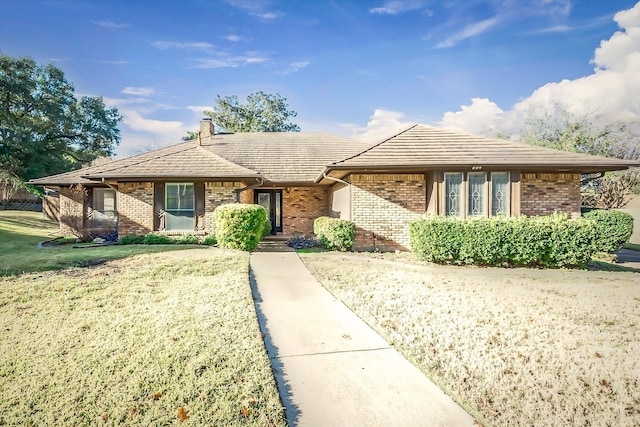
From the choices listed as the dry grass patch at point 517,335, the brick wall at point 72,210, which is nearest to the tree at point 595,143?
the dry grass patch at point 517,335

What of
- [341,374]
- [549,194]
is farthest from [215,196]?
[549,194]

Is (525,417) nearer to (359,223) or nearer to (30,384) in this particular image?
(30,384)

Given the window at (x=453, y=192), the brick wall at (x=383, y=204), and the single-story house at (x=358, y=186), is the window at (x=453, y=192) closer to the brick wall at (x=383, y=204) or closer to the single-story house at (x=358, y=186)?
the single-story house at (x=358, y=186)

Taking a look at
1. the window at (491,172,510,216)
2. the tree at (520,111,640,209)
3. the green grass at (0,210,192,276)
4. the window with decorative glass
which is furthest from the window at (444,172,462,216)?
the tree at (520,111,640,209)

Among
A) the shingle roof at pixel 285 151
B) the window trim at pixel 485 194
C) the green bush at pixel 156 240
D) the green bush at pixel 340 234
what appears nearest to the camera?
the window trim at pixel 485 194

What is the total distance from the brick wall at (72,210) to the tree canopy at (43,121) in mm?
13516

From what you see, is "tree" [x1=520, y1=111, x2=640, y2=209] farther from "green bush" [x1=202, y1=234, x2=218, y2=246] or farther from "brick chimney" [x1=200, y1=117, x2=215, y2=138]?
"brick chimney" [x1=200, y1=117, x2=215, y2=138]

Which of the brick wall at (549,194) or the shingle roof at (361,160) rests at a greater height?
the shingle roof at (361,160)

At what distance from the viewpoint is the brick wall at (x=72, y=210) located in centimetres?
1508

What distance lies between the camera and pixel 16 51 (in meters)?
24.3

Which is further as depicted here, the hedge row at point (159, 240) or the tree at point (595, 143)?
the tree at point (595, 143)

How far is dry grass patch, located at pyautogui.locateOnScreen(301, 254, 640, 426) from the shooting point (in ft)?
8.91

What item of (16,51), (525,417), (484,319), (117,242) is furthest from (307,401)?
(16,51)

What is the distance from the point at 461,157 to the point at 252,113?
2601 cm
